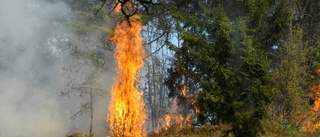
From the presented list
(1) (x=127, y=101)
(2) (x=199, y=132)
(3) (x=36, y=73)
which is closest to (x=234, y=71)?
(2) (x=199, y=132)

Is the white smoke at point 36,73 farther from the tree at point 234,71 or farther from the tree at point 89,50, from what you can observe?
the tree at point 234,71

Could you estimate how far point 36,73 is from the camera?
28797mm

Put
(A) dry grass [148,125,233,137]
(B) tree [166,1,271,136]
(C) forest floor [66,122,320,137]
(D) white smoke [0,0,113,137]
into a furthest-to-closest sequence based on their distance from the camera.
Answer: (D) white smoke [0,0,113,137] < (A) dry grass [148,125,233,137] < (C) forest floor [66,122,320,137] < (B) tree [166,1,271,136]

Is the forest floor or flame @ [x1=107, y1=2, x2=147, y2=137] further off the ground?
flame @ [x1=107, y1=2, x2=147, y2=137]

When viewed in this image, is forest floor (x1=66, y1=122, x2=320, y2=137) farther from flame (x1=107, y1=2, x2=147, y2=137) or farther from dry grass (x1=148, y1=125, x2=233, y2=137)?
flame (x1=107, y1=2, x2=147, y2=137)

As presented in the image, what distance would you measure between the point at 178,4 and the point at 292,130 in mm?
7557

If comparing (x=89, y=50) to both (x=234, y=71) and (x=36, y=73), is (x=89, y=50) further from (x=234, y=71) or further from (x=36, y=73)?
(x=234, y=71)

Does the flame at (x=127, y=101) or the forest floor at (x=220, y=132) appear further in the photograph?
the flame at (x=127, y=101)

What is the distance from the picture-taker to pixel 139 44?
14.4 m

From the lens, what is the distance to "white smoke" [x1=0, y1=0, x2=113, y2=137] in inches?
997

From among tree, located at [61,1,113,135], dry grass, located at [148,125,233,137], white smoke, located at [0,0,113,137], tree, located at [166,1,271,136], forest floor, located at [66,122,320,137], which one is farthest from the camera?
white smoke, located at [0,0,113,137]

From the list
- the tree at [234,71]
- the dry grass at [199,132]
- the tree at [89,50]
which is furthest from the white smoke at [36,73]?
the tree at [234,71]

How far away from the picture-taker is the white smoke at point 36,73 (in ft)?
83.1

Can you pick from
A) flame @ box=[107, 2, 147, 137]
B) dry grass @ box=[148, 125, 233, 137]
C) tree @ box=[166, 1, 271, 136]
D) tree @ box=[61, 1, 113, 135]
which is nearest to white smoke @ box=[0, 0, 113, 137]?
tree @ box=[61, 1, 113, 135]
